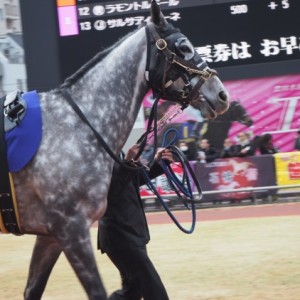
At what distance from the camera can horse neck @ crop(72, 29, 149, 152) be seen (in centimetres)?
409

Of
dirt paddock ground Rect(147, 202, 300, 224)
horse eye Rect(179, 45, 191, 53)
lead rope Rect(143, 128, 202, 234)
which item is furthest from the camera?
dirt paddock ground Rect(147, 202, 300, 224)

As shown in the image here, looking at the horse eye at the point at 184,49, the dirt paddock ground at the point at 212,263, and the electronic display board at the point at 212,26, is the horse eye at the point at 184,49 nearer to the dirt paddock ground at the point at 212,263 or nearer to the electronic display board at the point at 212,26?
the dirt paddock ground at the point at 212,263

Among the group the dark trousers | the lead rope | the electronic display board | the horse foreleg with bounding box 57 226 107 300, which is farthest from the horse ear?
the electronic display board

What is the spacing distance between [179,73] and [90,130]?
0.65 meters

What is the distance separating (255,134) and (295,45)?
2608 millimetres

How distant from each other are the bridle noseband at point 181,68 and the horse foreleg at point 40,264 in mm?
1119

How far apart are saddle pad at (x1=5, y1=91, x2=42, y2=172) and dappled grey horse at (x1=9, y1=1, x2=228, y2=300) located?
4 cm

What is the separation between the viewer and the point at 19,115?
3.96m

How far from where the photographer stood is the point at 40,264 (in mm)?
4371

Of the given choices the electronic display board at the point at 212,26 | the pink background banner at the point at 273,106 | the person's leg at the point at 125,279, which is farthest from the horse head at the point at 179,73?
the pink background banner at the point at 273,106

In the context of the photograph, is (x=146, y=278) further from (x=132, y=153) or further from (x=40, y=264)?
(x=132, y=153)

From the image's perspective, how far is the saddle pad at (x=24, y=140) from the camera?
12.8 feet

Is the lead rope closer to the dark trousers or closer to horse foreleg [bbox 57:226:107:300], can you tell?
the dark trousers

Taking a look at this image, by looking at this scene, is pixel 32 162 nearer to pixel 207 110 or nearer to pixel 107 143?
pixel 107 143
